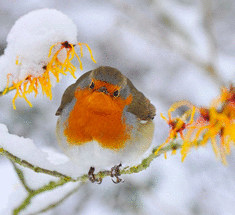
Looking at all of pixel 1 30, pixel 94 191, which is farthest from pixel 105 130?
pixel 1 30

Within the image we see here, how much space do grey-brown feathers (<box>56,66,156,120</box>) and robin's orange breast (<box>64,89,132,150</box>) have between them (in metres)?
0.13

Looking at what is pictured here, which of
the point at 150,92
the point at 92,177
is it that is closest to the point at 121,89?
the point at 92,177

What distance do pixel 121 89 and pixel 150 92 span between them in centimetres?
212

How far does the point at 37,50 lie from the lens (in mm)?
2043

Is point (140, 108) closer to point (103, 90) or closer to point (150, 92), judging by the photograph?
point (103, 90)

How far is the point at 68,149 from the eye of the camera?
277 centimetres

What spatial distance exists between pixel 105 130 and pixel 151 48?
3.23m

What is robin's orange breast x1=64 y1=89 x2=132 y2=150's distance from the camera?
8.70 ft

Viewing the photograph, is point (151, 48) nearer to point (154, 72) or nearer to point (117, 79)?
point (154, 72)

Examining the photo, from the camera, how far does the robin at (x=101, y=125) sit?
8.74 ft

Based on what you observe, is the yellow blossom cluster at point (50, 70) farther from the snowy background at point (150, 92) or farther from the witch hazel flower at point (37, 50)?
the snowy background at point (150, 92)

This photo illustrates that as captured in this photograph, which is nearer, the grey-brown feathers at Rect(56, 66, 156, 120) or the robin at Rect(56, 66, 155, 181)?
the robin at Rect(56, 66, 155, 181)

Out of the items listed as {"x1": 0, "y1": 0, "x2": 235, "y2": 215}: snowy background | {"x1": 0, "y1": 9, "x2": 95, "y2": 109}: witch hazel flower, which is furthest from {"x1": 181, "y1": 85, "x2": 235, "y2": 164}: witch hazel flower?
{"x1": 0, "y1": 0, "x2": 235, "y2": 215}: snowy background

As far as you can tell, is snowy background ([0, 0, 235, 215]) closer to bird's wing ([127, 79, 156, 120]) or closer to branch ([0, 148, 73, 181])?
bird's wing ([127, 79, 156, 120])
